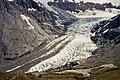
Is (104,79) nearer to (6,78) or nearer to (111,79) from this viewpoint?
(111,79)

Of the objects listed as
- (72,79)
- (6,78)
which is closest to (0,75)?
(6,78)

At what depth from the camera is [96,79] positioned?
173500 millimetres

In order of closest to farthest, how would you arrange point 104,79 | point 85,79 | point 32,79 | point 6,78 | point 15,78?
point 15,78, point 6,78, point 32,79, point 104,79, point 85,79

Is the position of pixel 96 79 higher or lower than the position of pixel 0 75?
lower

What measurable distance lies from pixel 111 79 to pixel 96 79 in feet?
39.3

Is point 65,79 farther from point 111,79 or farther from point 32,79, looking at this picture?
point 32,79

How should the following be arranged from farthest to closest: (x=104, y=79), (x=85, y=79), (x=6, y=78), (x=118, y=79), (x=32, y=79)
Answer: (x=85, y=79), (x=104, y=79), (x=118, y=79), (x=32, y=79), (x=6, y=78)

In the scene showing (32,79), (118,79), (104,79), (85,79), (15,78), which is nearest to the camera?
(15,78)

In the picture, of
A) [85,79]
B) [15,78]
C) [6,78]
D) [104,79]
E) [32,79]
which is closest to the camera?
[15,78]

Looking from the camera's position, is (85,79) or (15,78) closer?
(15,78)

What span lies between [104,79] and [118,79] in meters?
11.5

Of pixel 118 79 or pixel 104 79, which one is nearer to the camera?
pixel 118 79

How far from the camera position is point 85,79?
604 ft

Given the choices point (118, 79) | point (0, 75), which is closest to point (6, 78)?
point (0, 75)
